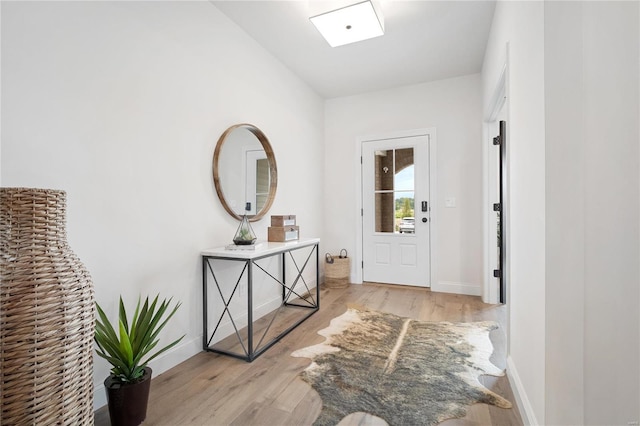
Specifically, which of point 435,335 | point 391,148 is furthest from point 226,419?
point 391,148

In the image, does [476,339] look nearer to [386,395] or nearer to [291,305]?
[386,395]

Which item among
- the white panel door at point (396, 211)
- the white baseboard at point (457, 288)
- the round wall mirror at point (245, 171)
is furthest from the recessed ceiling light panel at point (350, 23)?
→ the white baseboard at point (457, 288)

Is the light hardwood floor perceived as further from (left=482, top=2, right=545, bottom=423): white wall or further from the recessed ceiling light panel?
the recessed ceiling light panel

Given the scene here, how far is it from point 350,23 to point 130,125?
1687mm

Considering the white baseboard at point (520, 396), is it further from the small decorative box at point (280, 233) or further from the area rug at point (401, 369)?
the small decorative box at point (280, 233)

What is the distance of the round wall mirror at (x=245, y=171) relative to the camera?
7.81ft

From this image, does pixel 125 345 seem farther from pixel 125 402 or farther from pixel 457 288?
pixel 457 288

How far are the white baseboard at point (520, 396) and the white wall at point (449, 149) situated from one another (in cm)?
187

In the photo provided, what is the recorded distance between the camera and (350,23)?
91.0 inches

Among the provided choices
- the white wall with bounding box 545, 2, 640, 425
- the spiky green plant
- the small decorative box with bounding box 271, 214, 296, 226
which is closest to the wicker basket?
the small decorative box with bounding box 271, 214, 296, 226

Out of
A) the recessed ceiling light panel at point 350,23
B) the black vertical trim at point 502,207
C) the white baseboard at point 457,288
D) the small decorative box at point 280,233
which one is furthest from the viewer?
the white baseboard at point 457,288

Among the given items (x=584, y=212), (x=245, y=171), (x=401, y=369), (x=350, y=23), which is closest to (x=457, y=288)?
(x=401, y=369)

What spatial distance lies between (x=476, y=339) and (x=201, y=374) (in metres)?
1.91

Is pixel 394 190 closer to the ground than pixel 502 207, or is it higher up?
higher up
